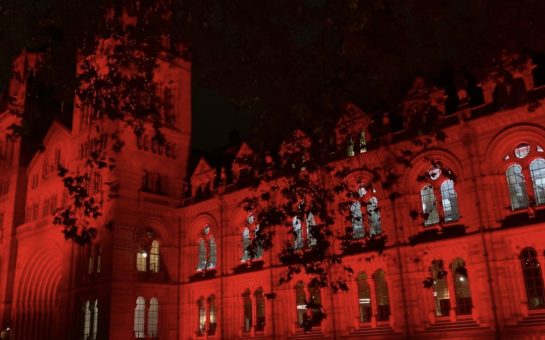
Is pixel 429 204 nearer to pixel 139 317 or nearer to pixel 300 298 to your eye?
pixel 300 298

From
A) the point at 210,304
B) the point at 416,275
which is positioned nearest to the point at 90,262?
the point at 210,304

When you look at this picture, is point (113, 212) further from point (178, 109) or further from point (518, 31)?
point (518, 31)

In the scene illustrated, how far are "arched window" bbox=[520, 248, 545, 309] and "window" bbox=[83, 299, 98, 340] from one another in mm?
26315

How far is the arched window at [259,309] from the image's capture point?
35.8m

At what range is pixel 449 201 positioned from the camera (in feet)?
95.3

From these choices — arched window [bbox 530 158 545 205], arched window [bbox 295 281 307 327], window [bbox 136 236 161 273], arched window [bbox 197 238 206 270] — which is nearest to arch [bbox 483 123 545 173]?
arched window [bbox 530 158 545 205]

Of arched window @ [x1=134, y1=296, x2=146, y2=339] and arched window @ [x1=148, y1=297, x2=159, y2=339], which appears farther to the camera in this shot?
arched window @ [x1=148, y1=297, x2=159, y2=339]

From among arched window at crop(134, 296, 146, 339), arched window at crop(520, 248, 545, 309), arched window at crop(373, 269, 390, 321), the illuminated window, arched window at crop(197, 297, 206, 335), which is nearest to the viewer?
arched window at crop(520, 248, 545, 309)

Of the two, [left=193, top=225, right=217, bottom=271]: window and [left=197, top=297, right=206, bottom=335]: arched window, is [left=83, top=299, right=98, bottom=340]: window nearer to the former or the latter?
[left=197, top=297, right=206, bottom=335]: arched window

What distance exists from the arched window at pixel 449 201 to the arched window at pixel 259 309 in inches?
516

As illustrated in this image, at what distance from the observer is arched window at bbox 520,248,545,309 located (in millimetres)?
25375

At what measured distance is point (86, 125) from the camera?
42625 millimetres

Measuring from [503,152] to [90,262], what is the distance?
89.9 feet

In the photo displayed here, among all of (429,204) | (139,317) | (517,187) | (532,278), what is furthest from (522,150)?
(139,317)
